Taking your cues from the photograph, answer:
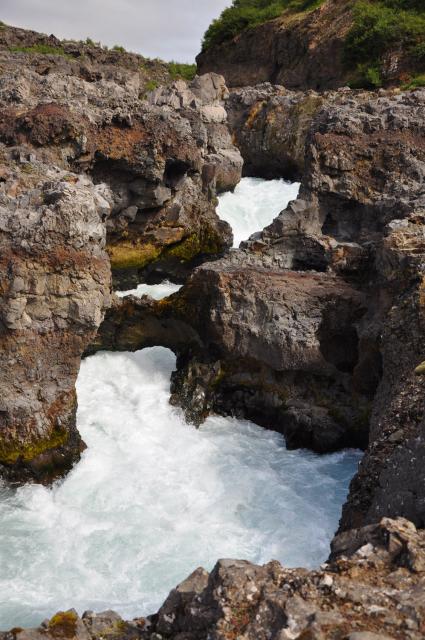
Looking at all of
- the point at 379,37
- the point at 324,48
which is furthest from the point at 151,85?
the point at 379,37

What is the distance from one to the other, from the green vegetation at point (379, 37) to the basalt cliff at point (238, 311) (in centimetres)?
1763

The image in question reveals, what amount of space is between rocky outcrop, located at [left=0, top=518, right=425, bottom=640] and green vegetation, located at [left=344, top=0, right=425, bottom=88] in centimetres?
3644

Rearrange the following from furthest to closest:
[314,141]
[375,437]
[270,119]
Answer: [270,119]
[314,141]
[375,437]

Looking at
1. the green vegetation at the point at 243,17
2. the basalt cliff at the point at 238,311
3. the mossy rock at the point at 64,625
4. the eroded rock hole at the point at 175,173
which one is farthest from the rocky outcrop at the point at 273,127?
the mossy rock at the point at 64,625

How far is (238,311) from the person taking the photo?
14250 mm

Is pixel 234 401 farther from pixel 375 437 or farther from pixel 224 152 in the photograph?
pixel 224 152

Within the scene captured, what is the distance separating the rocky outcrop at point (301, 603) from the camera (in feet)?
17.8

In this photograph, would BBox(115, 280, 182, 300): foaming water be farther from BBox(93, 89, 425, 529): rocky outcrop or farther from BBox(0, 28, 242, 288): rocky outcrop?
BBox(93, 89, 425, 529): rocky outcrop

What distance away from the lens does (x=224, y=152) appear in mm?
27969

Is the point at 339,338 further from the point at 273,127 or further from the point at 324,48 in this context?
the point at 324,48

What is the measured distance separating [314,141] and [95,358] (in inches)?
390

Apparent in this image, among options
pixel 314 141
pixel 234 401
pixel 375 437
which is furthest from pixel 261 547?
pixel 314 141

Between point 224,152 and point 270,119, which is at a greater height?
point 270,119

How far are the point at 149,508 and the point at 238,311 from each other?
4901mm
